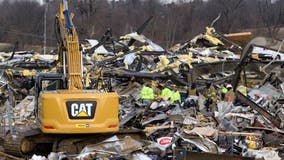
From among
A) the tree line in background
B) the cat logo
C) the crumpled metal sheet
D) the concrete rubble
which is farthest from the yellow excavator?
the tree line in background

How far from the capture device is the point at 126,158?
9.32 meters

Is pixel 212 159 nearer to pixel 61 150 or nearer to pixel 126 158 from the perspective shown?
pixel 126 158

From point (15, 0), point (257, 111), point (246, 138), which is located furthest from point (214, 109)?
point (15, 0)

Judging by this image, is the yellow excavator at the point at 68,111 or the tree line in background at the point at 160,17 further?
the tree line in background at the point at 160,17

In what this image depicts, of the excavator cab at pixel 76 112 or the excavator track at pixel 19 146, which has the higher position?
the excavator cab at pixel 76 112

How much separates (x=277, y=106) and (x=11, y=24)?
7296cm

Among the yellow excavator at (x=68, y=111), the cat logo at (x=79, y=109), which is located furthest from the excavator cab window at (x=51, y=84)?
the cat logo at (x=79, y=109)

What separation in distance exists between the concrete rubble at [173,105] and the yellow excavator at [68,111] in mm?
419

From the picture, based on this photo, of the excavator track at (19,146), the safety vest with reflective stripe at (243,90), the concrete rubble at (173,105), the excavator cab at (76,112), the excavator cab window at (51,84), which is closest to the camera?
the excavator cab at (76,112)

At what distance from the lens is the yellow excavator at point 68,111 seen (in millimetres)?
9766

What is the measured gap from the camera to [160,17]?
82375 millimetres

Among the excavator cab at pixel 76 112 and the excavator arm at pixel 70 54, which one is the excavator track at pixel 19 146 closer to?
the excavator cab at pixel 76 112

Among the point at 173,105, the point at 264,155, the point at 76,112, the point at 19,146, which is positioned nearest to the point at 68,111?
the point at 76,112

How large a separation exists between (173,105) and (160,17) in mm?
66487
